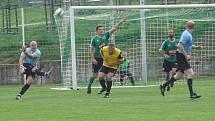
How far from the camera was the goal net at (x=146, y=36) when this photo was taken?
29641 mm

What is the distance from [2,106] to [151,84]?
11069 millimetres

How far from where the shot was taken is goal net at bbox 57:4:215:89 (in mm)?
29641

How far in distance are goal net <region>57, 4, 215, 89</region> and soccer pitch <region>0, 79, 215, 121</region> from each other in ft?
24.5

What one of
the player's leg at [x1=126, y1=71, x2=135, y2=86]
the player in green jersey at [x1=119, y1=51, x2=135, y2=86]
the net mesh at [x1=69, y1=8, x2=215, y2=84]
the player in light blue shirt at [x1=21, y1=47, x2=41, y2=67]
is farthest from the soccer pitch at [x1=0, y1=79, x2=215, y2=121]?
the net mesh at [x1=69, y1=8, x2=215, y2=84]

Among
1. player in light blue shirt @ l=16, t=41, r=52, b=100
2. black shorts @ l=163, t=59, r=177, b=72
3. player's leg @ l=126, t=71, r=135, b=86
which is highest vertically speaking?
player in light blue shirt @ l=16, t=41, r=52, b=100

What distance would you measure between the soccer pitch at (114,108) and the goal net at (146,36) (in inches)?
294

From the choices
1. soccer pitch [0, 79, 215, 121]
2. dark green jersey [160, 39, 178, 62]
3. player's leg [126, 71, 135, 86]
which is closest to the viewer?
soccer pitch [0, 79, 215, 121]

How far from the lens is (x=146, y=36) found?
1207 inches

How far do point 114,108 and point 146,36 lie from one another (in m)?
13.8

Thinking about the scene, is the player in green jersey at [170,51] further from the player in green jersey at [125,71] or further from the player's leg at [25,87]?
the player's leg at [25,87]

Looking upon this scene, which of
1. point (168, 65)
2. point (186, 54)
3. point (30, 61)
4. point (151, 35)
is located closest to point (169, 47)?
point (168, 65)

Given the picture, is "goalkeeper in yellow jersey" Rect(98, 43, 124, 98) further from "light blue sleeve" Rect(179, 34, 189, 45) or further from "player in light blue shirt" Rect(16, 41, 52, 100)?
"light blue sleeve" Rect(179, 34, 189, 45)

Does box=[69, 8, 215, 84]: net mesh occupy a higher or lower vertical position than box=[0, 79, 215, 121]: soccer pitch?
higher

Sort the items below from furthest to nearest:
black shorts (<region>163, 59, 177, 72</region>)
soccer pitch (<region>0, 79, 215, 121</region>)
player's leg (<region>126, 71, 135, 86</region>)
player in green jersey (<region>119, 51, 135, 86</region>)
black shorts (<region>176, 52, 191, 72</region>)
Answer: player in green jersey (<region>119, 51, 135, 86</region>), player's leg (<region>126, 71, 135, 86</region>), black shorts (<region>163, 59, 177, 72</region>), black shorts (<region>176, 52, 191, 72</region>), soccer pitch (<region>0, 79, 215, 121</region>)
